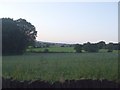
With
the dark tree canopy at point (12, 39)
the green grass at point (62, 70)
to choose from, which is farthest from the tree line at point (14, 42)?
the green grass at point (62, 70)

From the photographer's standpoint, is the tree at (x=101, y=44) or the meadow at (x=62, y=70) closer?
the meadow at (x=62, y=70)

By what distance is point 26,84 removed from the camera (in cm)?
1038

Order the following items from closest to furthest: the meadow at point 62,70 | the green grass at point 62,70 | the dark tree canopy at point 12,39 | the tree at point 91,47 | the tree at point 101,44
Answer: the meadow at point 62,70 < the green grass at point 62,70 < the tree at point 101,44 < the tree at point 91,47 < the dark tree canopy at point 12,39

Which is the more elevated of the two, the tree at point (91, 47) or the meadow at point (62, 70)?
the tree at point (91, 47)

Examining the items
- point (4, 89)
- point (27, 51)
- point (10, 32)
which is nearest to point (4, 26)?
point (10, 32)

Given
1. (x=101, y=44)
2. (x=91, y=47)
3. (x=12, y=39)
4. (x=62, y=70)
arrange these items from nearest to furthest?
(x=62, y=70)
(x=101, y=44)
(x=91, y=47)
(x=12, y=39)

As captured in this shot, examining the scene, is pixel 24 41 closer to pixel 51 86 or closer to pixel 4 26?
pixel 4 26

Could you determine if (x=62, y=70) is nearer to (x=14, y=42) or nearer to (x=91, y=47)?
(x=91, y=47)

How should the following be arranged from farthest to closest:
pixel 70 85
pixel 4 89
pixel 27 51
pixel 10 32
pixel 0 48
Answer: pixel 27 51 → pixel 10 32 → pixel 0 48 → pixel 4 89 → pixel 70 85

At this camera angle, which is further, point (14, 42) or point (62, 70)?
point (14, 42)

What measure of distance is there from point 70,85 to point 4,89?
243 centimetres

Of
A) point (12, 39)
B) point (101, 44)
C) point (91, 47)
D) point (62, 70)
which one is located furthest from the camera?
point (12, 39)

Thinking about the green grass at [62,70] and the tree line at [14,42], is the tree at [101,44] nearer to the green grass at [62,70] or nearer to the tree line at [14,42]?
the tree line at [14,42]

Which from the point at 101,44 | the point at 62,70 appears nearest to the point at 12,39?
the point at 101,44
